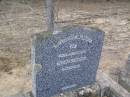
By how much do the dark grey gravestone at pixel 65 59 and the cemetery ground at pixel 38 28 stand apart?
123 cm

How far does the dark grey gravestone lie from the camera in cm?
335

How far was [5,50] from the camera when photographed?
19.2 ft

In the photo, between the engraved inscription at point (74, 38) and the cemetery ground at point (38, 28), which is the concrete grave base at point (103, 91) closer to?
the engraved inscription at point (74, 38)

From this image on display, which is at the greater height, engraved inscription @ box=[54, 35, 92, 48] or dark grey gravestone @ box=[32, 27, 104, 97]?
engraved inscription @ box=[54, 35, 92, 48]

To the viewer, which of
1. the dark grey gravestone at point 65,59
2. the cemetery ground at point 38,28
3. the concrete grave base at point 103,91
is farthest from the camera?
the cemetery ground at point 38,28

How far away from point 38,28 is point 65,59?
11.5 ft

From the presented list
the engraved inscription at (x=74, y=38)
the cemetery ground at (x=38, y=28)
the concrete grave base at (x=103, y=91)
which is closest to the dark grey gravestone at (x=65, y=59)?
the engraved inscription at (x=74, y=38)

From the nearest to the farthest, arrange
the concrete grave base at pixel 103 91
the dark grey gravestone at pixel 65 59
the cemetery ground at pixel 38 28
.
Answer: the dark grey gravestone at pixel 65 59 → the concrete grave base at pixel 103 91 → the cemetery ground at pixel 38 28

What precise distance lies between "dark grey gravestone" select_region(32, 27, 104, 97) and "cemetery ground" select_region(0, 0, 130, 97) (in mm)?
1226

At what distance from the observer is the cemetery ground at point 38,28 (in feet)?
16.9

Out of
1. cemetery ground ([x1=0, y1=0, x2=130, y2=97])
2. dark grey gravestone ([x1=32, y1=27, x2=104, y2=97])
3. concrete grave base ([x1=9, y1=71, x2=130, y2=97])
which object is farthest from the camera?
cemetery ground ([x1=0, y1=0, x2=130, y2=97])

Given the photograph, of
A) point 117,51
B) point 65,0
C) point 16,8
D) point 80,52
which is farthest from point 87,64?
point 65,0

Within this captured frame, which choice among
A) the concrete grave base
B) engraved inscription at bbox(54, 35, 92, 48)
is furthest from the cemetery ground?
engraved inscription at bbox(54, 35, 92, 48)

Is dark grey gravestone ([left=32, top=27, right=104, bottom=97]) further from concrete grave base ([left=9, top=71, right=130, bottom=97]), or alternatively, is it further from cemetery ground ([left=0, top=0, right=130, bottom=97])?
cemetery ground ([left=0, top=0, right=130, bottom=97])
